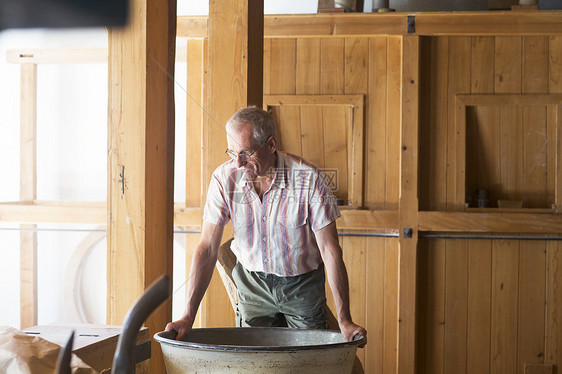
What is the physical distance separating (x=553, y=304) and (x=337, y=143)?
1506mm

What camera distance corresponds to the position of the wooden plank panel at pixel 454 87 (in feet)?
11.9

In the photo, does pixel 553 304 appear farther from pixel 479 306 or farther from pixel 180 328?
pixel 180 328

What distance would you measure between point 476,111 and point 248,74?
1.72 metres

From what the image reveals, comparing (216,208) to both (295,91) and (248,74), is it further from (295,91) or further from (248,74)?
(295,91)

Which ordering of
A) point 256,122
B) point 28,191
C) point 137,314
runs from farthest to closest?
1. point 28,191
2. point 256,122
3. point 137,314

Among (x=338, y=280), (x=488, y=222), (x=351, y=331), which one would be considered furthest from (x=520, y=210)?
(x=351, y=331)

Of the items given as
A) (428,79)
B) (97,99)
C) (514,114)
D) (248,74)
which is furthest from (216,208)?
(514,114)

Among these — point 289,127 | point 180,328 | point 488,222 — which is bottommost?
point 180,328

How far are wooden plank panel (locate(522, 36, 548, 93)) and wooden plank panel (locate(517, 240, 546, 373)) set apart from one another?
88 centimetres

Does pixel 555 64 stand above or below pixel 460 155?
above

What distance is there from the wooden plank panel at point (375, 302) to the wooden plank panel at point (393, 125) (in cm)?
26

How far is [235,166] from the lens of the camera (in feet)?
7.23

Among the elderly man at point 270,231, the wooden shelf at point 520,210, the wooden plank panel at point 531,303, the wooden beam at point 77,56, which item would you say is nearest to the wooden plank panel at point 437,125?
the wooden shelf at point 520,210

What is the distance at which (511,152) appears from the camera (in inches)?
143
